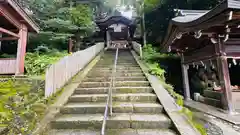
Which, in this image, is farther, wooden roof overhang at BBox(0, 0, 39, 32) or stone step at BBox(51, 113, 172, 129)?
wooden roof overhang at BBox(0, 0, 39, 32)

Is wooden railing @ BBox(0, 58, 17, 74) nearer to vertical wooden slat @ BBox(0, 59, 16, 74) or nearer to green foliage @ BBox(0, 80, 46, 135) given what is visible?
vertical wooden slat @ BBox(0, 59, 16, 74)

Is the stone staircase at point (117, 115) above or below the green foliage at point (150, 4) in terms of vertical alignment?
below

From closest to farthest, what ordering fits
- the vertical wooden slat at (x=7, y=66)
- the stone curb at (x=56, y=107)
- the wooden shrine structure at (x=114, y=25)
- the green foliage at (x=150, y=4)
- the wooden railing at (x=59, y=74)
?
1. the stone curb at (x=56, y=107)
2. the wooden railing at (x=59, y=74)
3. the vertical wooden slat at (x=7, y=66)
4. the green foliage at (x=150, y=4)
5. the wooden shrine structure at (x=114, y=25)

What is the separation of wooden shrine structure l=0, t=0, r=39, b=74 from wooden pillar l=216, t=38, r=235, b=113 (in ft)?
26.4

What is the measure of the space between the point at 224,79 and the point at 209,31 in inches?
66.9

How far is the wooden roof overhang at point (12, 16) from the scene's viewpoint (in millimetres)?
6070

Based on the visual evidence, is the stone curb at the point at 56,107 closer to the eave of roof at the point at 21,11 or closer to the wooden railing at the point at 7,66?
the wooden railing at the point at 7,66

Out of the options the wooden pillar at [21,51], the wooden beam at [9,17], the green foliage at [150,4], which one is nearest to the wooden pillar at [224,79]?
the wooden pillar at [21,51]

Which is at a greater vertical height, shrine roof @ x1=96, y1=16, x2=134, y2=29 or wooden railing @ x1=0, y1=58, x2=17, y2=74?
shrine roof @ x1=96, y1=16, x2=134, y2=29

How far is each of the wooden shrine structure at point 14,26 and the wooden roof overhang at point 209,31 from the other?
654cm

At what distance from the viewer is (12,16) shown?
260 inches

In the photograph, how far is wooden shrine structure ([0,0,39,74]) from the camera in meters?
6.17

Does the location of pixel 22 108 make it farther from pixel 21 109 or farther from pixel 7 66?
pixel 7 66

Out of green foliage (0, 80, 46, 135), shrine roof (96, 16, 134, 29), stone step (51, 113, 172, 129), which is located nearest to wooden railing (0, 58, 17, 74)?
green foliage (0, 80, 46, 135)
